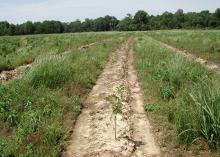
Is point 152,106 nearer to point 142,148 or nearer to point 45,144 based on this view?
point 142,148

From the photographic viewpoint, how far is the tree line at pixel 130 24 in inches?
4304

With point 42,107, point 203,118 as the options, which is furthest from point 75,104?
point 203,118

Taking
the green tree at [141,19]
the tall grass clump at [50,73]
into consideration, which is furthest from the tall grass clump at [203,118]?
the green tree at [141,19]

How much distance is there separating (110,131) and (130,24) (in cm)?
11815

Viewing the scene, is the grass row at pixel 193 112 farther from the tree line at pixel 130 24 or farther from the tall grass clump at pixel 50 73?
the tree line at pixel 130 24

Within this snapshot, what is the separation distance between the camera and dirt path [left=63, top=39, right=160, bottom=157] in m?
7.69

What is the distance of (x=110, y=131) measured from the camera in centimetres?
882

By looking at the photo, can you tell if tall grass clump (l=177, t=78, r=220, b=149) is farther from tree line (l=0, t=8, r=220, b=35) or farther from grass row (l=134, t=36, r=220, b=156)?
tree line (l=0, t=8, r=220, b=35)

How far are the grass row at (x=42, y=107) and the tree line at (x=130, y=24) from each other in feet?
309

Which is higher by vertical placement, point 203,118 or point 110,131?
point 203,118

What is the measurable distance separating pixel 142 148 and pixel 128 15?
12999 cm

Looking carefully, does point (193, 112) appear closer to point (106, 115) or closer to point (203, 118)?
point (203, 118)

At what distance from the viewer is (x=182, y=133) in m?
7.84

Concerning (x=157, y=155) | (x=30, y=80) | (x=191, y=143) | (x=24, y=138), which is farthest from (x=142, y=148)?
(x=30, y=80)
